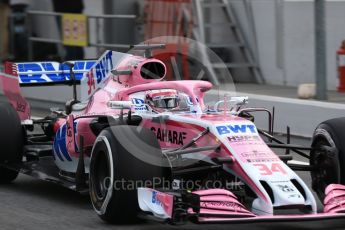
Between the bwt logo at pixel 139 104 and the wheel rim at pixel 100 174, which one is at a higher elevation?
the bwt logo at pixel 139 104

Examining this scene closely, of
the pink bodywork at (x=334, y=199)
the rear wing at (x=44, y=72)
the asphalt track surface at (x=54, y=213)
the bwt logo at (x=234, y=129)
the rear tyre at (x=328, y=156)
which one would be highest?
the rear wing at (x=44, y=72)

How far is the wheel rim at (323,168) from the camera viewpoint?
7.72 metres

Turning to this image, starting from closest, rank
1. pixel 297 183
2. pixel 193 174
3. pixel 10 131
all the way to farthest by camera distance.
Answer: pixel 297 183 → pixel 193 174 → pixel 10 131

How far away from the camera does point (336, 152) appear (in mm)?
7762

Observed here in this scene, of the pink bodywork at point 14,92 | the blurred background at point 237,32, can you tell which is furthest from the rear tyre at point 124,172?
the blurred background at point 237,32

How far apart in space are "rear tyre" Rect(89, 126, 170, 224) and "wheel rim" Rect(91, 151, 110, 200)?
0.19 feet

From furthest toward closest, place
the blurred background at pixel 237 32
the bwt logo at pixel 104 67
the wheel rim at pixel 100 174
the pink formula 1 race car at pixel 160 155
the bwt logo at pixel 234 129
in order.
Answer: the blurred background at pixel 237 32 → the bwt logo at pixel 104 67 → the wheel rim at pixel 100 174 → the bwt logo at pixel 234 129 → the pink formula 1 race car at pixel 160 155

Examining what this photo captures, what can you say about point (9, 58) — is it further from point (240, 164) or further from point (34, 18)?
point (240, 164)

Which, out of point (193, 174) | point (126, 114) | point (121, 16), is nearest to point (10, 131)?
point (126, 114)

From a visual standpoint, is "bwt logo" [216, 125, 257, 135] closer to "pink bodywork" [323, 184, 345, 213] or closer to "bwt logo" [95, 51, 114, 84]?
"pink bodywork" [323, 184, 345, 213]

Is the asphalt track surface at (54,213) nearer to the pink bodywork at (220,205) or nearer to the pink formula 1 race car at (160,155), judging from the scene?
the pink formula 1 race car at (160,155)

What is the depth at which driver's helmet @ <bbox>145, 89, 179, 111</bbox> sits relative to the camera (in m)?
8.35

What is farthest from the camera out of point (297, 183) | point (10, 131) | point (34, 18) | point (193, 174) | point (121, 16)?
point (34, 18)

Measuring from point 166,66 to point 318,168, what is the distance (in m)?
2.14
